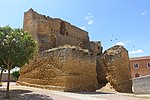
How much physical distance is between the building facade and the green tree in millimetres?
36530

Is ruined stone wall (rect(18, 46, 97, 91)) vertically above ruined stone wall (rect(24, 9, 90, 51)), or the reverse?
ruined stone wall (rect(24, 9, 90, 51))

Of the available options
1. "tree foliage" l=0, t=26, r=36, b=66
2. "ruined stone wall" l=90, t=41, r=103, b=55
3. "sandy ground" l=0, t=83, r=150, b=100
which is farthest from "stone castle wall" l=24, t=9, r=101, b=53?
"sandy ground" l=0, t=83, r=150, b=100

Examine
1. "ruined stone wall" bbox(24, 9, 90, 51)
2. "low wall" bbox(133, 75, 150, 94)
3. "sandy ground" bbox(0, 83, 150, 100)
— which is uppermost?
"ruined stone wall" bbox(24, 9, 90, 51)

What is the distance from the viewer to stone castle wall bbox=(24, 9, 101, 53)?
991 inches

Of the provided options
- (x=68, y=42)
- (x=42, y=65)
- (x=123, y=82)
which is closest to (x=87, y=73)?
(x=42, y=65)

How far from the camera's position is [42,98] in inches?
479

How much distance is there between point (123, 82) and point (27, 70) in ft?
38.6

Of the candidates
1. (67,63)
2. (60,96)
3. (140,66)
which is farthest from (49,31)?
(140,66)

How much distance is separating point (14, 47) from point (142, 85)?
955cm

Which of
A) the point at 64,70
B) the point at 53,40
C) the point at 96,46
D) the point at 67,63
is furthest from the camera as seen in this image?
the point at 96,46

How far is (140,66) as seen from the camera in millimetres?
44969

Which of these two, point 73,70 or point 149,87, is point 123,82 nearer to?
point 73,70

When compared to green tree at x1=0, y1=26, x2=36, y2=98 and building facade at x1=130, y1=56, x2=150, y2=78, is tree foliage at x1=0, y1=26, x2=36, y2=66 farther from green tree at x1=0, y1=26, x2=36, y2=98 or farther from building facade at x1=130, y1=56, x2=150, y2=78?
building facade at x1=130, y1=56, x2=150, y2=78

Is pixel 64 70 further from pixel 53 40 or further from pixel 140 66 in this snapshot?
pixel 140 66
